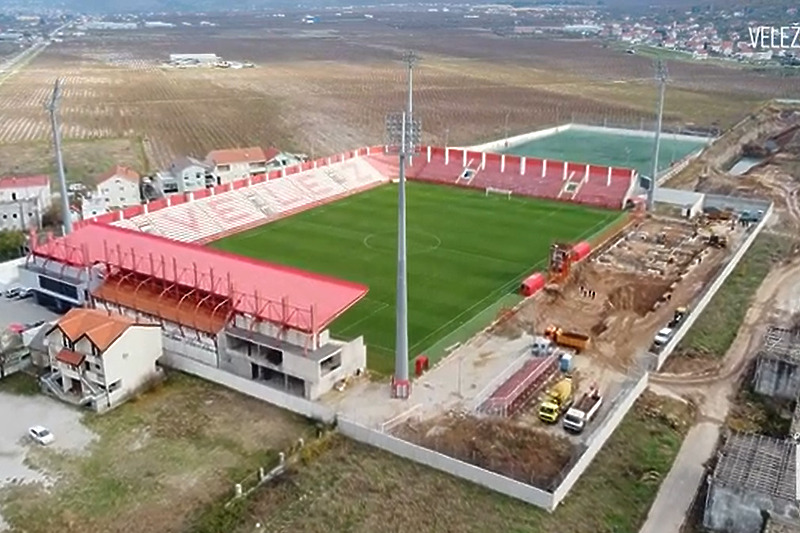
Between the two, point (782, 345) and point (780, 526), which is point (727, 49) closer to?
point (782, 345)

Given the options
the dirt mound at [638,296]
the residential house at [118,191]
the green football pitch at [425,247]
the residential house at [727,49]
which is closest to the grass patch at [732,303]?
the dirt mound at [638,296]

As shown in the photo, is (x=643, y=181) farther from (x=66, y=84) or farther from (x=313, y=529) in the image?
(x=66, y=84)

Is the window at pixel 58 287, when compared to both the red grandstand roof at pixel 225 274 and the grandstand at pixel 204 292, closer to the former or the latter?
the grandstand at pixel 204 292

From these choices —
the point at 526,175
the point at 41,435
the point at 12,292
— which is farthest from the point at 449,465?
the point at 526,175

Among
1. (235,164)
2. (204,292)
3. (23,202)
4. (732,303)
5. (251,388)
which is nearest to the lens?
(251,388)

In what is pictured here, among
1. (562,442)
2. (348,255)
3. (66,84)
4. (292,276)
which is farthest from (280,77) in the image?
(562,442)
